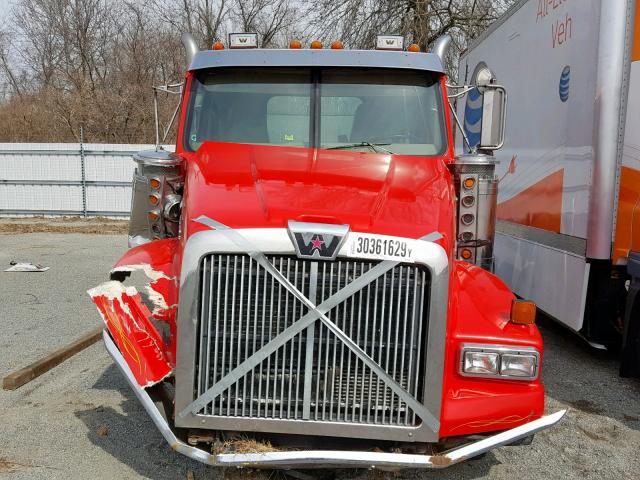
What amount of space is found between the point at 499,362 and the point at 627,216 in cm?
264

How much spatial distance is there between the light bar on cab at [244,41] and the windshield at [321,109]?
14.2 inches

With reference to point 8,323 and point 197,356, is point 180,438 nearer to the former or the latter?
point 197,356

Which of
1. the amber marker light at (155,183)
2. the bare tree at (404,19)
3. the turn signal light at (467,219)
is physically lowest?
the turn signal light at (467,219)

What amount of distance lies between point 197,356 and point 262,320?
1.26 ft

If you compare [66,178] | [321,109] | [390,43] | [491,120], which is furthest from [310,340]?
[66,178]

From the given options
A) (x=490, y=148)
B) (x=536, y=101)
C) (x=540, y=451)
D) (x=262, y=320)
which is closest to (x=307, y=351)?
(x=262, y=320)

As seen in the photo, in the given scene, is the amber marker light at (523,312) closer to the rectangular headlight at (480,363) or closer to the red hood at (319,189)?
the rectangular headlight at (480,363)

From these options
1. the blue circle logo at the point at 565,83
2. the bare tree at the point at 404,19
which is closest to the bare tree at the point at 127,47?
the bare tree at the point at 404,19

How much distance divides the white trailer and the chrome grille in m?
2.88

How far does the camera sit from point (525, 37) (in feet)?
23.0

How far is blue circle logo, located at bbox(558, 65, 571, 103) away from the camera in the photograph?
5.71 meters

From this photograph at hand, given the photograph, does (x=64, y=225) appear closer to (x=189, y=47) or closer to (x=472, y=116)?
(x=472, y=116)

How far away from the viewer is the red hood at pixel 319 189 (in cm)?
305

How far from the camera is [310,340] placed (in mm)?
2910
